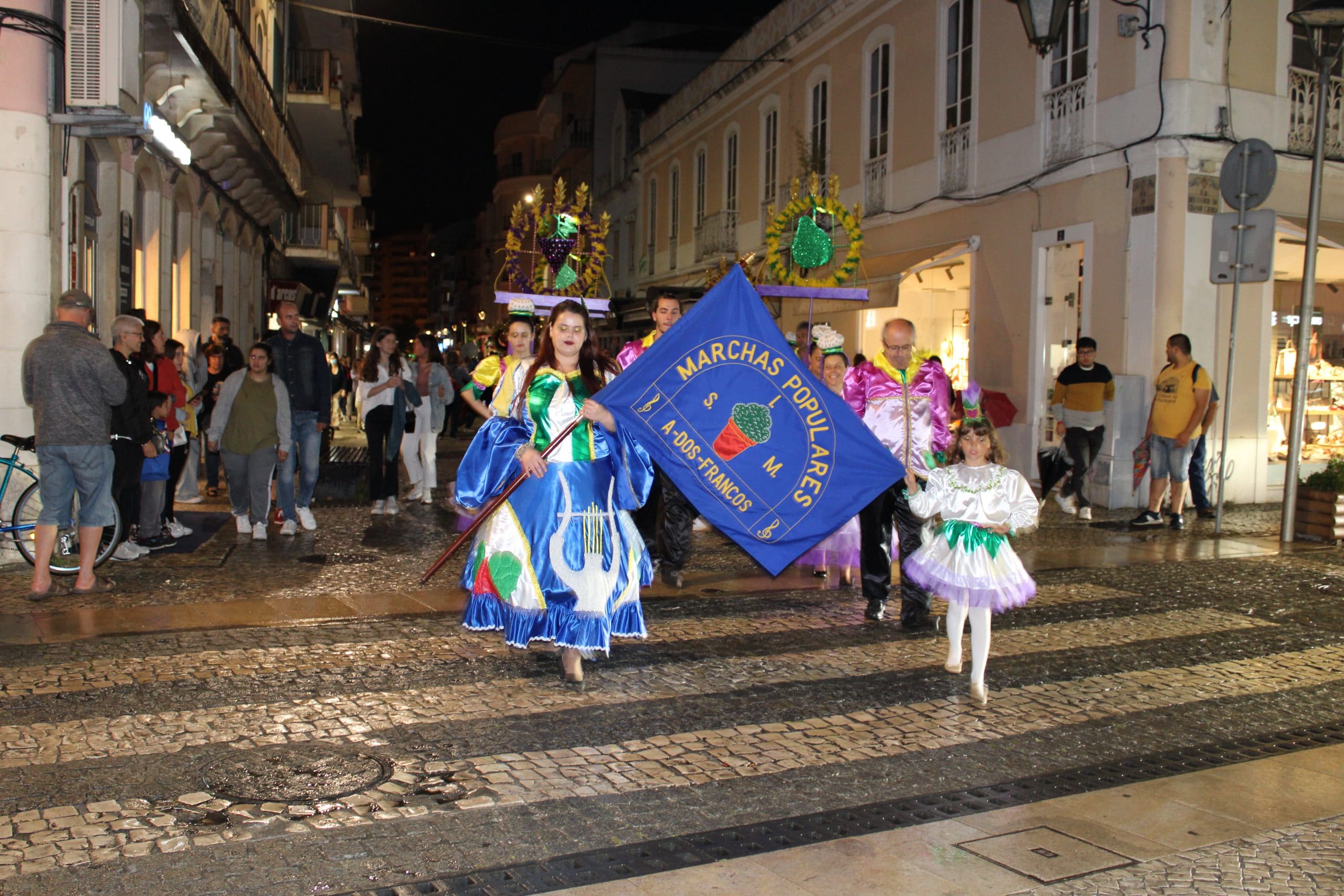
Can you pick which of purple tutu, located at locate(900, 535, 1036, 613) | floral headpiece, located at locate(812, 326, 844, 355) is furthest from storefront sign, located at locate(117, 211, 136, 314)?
purple tutu, located at locate(900, 535, 1036, 613)

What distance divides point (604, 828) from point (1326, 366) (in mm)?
14627

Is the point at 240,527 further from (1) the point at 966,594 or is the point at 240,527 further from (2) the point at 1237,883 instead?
(2) the point at 1237,883

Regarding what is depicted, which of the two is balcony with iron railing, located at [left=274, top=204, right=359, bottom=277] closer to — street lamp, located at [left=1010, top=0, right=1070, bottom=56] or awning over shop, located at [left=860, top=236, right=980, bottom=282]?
awning over shop, located at [left=860, top=236, right=980, bottom=282]

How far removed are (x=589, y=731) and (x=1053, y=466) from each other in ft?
31.0

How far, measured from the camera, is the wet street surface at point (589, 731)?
3.95m

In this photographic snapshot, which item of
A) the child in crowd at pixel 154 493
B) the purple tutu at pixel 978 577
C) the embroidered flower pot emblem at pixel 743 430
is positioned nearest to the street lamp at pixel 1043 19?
the embroidered flower pot emblem at pixel 743 430

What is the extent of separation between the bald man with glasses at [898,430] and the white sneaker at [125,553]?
5831 mm

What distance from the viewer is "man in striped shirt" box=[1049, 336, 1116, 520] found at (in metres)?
12.9

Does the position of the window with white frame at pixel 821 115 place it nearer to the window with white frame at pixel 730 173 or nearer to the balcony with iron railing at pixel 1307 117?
the window with white frame at pixel 730 173

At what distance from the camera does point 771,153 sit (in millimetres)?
25906

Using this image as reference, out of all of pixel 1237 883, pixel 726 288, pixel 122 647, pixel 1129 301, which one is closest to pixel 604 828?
pixel 1237 883

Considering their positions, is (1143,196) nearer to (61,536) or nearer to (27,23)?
(27,23)

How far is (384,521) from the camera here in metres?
12.4

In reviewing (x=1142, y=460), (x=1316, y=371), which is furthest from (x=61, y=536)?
(x=1316, y=371)
